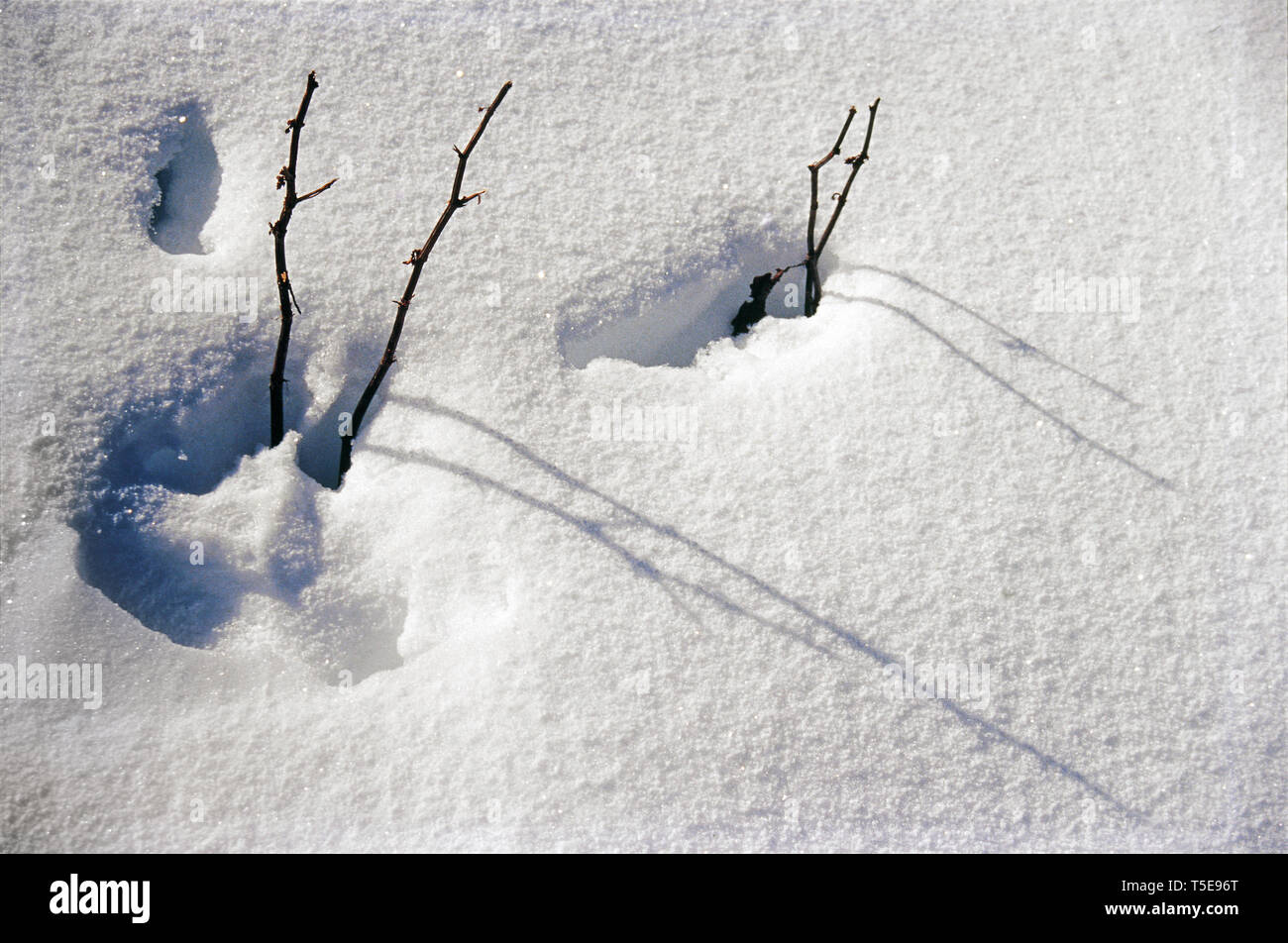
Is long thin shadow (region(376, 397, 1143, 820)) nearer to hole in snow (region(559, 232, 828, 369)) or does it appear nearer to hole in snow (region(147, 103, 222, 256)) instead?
hole in snow (region(559, 232, 828, 369))

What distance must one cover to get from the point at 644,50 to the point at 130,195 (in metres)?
1.52

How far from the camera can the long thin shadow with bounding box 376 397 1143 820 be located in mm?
1831

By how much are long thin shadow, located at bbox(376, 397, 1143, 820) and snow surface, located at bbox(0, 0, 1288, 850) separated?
0.01 metres

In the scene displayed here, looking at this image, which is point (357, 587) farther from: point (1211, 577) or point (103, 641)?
point (1211, 577)

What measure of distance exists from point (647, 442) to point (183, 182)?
153 centimetres

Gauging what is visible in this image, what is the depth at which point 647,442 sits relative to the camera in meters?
2.04

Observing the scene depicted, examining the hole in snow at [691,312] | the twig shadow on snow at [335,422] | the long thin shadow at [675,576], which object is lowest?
the long thin shadow at [675,576]

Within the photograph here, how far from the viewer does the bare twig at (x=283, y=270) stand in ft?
5.33

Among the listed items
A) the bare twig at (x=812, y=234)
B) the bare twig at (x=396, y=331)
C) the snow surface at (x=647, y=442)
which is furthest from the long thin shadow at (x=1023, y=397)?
the bare twig at (x=396, y=331)

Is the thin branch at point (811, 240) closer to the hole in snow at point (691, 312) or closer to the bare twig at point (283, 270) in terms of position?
the hole in snow at point (691, 312)

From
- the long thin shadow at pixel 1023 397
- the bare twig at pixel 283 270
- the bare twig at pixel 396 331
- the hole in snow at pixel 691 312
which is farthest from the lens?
the hole in snow at pixel 691 312

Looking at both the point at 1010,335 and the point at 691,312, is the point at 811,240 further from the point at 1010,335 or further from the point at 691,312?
the point at 1010,335

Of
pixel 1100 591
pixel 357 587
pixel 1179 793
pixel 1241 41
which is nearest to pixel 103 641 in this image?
pixel 357 587

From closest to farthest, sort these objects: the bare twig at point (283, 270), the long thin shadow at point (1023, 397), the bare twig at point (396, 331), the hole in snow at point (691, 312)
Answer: the bare twig at point (283, 270) → the bare twig at point (396, 331) → the long thin shadow at point (1023, 397) → the hole in snow at point (691, 312)
